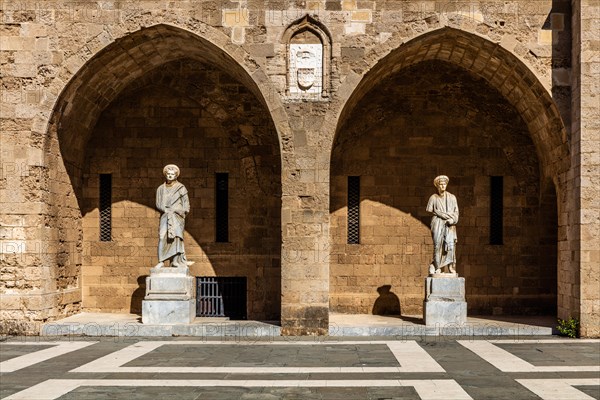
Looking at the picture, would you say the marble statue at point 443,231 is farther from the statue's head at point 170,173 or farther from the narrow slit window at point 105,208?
the narrow slit window at point 105,208

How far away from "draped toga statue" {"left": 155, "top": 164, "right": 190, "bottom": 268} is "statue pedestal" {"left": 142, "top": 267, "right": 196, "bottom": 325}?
0.77 ft

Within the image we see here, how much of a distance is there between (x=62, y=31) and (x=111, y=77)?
4.31ft

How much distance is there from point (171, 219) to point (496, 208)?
6623 mm

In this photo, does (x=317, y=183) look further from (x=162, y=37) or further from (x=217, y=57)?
(x=162, y=37)

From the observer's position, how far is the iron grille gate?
13.0m

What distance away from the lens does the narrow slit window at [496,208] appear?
43.5 feet

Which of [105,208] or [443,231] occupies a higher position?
[105,208]

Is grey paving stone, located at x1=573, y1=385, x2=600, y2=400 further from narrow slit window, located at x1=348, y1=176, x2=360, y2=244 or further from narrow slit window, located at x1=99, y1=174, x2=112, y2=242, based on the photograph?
narrow slit window, located at x1=99, y1=174, x2=112, y2=242

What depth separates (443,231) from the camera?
11.5m

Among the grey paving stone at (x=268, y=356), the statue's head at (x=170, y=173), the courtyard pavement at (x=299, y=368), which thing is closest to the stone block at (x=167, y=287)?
the courtyard pavement at (x=299, y=368)

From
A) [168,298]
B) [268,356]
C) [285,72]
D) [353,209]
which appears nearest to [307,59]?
[285,72]

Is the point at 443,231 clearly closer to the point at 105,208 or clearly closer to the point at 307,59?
the point at 307,59

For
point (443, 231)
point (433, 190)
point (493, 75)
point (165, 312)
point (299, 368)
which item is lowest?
point (299, 368)

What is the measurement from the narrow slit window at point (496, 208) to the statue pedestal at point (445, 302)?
92.9 inches
